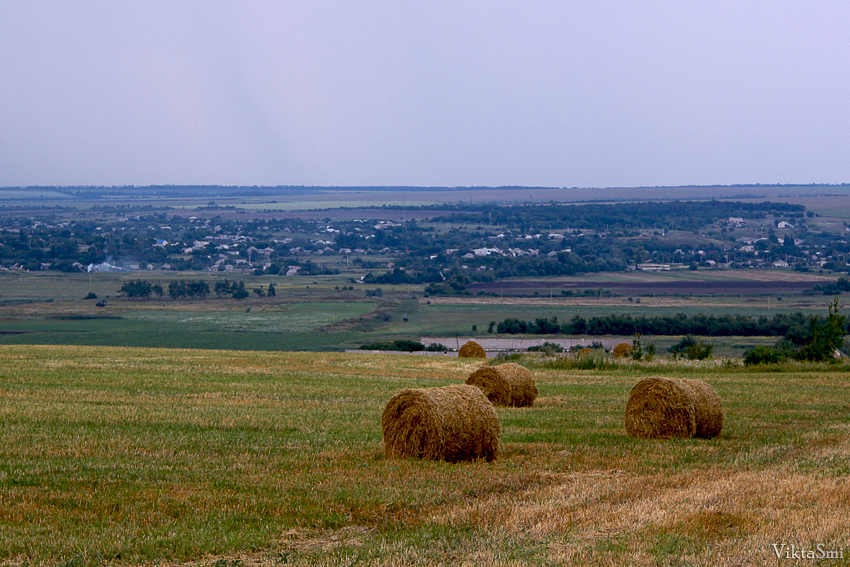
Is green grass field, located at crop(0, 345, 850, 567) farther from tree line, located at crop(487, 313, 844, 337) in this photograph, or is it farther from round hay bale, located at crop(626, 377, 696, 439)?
tree line, located at crop(487, 313, 844, 337)

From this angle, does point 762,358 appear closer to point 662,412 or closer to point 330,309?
point 662,412

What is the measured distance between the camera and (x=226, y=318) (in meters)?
76.3

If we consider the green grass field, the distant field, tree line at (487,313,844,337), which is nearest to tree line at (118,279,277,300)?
the distant field

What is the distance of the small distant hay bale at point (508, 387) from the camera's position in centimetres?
1945

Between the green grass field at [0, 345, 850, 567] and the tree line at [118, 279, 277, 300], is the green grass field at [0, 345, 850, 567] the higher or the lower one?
the higher one

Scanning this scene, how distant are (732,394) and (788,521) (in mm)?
14099

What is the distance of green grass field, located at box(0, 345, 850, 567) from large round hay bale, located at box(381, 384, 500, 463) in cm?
36

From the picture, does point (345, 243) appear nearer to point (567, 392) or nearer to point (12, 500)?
point (567, 392)

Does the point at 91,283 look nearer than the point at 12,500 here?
No

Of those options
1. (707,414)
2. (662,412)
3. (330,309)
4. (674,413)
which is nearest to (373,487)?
(662,412)

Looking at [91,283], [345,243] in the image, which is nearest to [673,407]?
[91,283]

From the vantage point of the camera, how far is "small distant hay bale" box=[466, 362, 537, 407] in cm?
1945

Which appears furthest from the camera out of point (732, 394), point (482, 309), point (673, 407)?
point (482, 309)

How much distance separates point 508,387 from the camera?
19.5 meters
